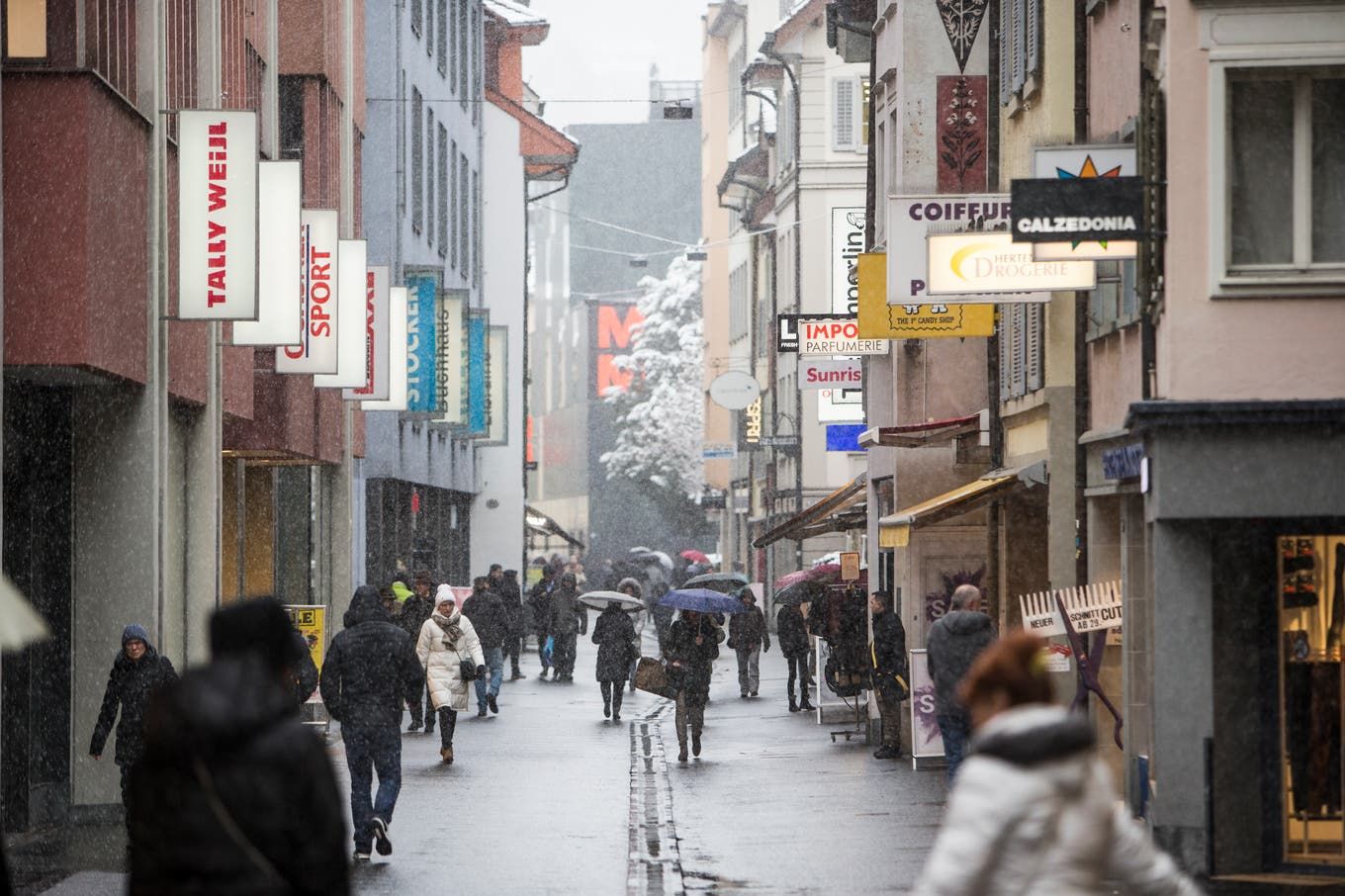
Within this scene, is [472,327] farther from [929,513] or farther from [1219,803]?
[1219,803]

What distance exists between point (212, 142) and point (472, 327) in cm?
2706

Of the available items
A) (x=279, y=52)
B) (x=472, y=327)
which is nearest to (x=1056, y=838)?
(x=279, y=52)

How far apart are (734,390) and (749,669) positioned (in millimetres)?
19678

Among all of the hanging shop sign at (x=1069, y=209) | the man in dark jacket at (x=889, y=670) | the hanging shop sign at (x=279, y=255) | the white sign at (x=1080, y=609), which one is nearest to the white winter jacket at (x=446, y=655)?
the hanging shop sign at (x=279, y=255)

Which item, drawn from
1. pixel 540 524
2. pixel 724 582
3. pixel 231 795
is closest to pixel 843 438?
pixel 724 582

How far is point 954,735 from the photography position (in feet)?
57.9

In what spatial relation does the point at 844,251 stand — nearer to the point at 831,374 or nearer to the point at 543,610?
the point at 831,374

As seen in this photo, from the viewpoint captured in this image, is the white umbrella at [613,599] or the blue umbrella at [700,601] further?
the white umbrella at [613,599]

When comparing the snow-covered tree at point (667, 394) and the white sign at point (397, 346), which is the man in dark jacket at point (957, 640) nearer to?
the white sign at point (397, 346)

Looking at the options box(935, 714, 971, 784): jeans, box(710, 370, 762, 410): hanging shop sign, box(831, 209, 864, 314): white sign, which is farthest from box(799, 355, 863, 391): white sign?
box(935, 714, 971, 784): jeans

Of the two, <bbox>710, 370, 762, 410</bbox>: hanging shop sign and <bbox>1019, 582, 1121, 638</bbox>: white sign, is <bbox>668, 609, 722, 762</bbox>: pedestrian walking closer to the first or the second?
<bbox>1019, 582, 1121, 638</bbox>: white sign

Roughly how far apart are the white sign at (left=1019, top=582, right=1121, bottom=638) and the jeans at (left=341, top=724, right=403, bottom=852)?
4.62m

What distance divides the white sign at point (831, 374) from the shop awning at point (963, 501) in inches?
488

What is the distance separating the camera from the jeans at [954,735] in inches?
690
